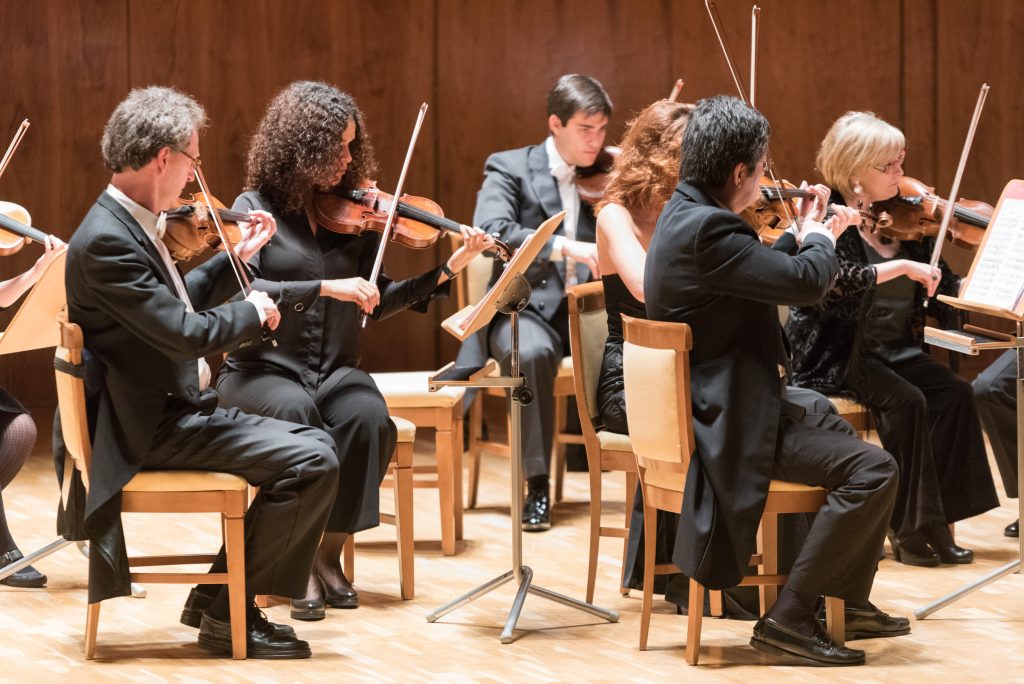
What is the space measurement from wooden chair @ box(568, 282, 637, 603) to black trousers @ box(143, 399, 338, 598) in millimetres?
705

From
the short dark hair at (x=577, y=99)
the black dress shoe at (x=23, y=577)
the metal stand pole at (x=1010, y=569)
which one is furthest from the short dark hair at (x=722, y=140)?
the black dress shoe at (x=23, y=577)

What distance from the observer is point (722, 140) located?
10.1ft

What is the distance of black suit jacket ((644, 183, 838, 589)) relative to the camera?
300 cm

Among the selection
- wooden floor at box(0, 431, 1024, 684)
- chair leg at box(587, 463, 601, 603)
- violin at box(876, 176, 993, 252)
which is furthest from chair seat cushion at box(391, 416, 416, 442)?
violin at box(876, 176, 993, 252)

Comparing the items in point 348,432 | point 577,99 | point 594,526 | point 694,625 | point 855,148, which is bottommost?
point 694,625

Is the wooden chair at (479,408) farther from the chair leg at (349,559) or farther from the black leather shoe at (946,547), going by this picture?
the black leather shoe at (946,547)

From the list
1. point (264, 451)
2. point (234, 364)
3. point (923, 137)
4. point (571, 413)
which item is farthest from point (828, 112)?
point (264, 451)

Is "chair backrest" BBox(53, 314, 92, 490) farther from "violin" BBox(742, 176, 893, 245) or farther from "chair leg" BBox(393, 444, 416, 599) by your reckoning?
"violin" BBox(742, 176, 893, 245)

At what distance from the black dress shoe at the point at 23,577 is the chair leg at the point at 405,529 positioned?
954mm

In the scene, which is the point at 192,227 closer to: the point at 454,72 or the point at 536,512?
the point at 536,512

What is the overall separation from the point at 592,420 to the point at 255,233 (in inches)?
37.6

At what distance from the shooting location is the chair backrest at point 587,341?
3586 mm

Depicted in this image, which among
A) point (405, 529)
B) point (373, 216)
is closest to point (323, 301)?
point (373, 216)

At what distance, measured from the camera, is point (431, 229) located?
3799 millimetres
